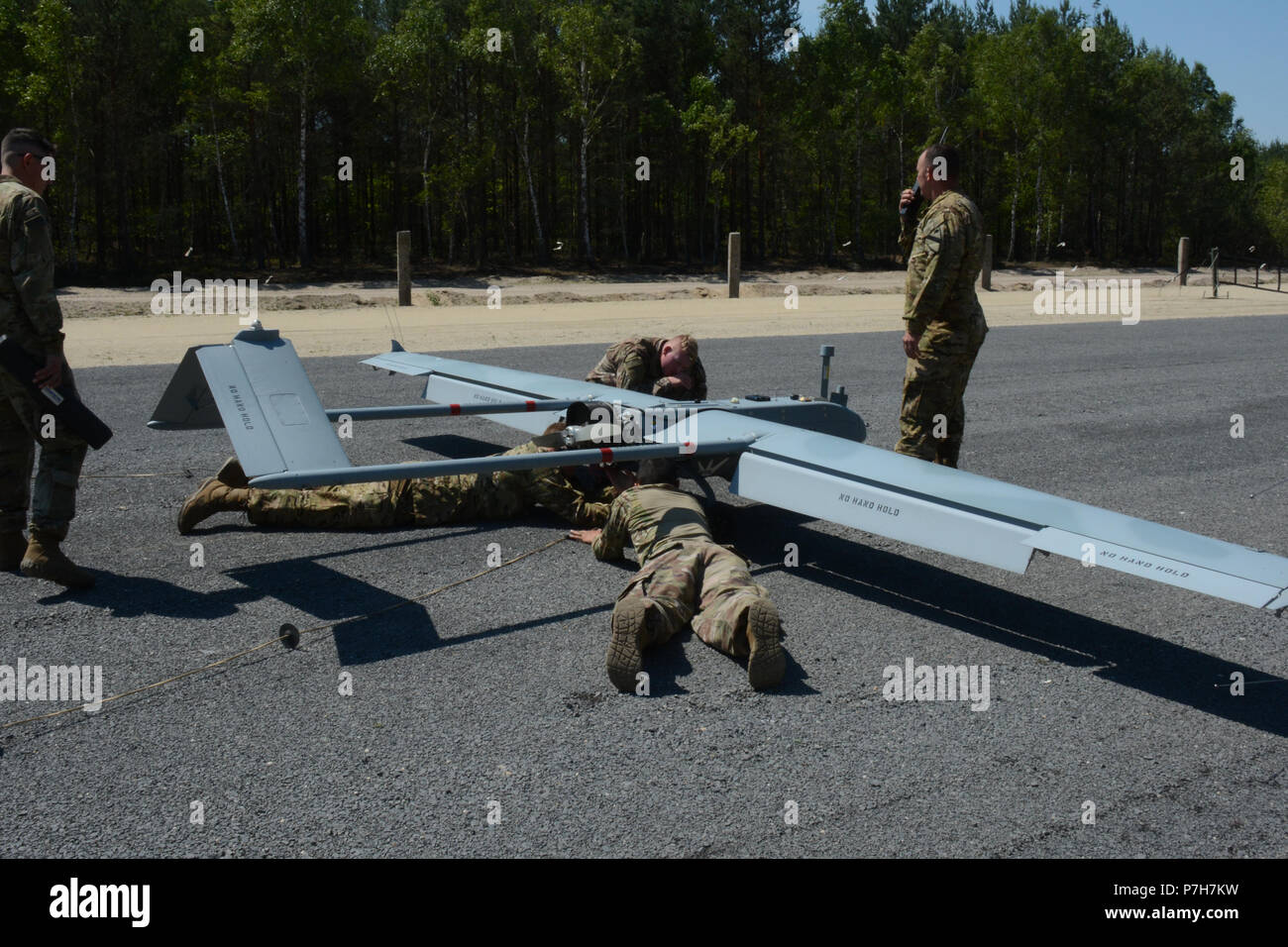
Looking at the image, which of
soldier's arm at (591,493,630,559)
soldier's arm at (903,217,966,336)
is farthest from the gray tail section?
soldier's arm at (903,217,966,336)

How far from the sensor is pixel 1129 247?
67312 mm

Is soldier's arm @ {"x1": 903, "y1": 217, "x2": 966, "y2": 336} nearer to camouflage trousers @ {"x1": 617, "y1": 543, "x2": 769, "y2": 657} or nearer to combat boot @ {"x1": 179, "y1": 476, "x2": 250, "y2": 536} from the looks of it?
camouflage trousers @ {"x1": 617, "y1": 543, "x2": 769, "y2": 657}

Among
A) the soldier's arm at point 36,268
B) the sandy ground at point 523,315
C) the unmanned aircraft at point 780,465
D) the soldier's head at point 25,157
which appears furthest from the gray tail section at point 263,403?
the sandy ground at point 523,315

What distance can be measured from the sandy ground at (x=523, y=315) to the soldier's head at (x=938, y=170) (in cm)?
1102

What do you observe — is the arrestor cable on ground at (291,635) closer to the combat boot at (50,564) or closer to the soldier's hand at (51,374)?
the combat boot at (50,564)

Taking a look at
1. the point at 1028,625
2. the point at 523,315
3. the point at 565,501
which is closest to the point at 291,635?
the point at 565,501

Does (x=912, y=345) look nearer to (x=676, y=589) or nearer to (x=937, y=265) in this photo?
(x=937, y=265)

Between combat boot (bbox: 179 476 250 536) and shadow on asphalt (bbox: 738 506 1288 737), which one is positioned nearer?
shadow on asphalt (bbox: 738 506 1288 737)

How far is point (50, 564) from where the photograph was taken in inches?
224

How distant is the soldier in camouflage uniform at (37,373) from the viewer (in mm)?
5547

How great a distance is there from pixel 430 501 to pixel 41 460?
7.90 feet

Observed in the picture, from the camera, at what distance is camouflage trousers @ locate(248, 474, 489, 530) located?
22.6ft

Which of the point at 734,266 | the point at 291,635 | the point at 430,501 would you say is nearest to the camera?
the point at 291,635

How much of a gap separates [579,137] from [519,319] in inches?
1212
